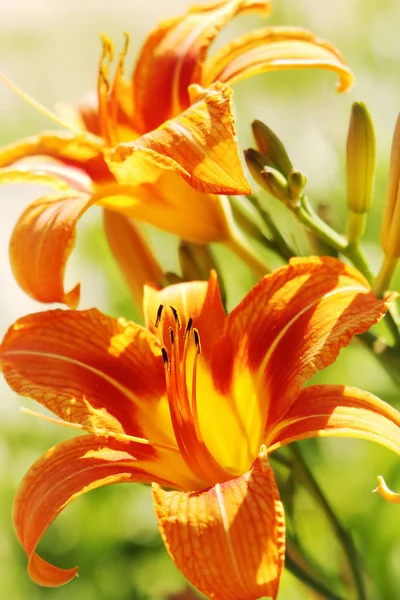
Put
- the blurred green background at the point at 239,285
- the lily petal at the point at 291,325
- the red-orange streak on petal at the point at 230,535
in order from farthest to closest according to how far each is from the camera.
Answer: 1. the blurred green background at the point at 239,285
2. the lily petal at the point at 291,325
3. the red-orange streak on petal at the point at 230,535

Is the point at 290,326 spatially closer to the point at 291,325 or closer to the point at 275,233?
the point at 291,325

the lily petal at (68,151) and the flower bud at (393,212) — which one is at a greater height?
the lily petal at (68,151)

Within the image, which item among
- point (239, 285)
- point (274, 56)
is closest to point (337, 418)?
point (274, 56)

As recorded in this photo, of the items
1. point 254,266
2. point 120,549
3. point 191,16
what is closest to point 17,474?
point 120,549

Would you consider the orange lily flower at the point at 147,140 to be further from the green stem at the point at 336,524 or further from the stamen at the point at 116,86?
the green stem at the point at 336,524

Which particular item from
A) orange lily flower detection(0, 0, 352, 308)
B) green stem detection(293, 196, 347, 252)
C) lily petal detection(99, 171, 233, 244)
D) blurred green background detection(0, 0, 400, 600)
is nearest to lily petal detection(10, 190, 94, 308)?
orange lily flower detection(0, 0, 352, 308)

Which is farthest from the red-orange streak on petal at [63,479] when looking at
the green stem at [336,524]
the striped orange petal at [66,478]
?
the green stem at [336,524]

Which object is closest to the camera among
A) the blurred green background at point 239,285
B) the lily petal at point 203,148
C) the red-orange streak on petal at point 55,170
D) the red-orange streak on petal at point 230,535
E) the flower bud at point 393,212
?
the red-orange streak on petal at point 230,535

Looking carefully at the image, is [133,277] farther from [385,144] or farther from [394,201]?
[385,144]
